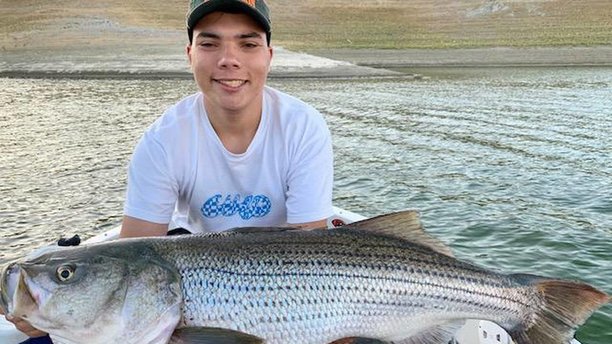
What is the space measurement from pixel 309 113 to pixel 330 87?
28196mm

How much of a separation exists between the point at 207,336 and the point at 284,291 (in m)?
0.45

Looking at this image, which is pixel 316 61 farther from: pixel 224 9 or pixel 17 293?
pixel 17 293

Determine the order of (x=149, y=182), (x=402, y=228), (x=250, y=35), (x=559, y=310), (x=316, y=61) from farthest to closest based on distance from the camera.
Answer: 1. (x=316, y=61)
2. (x=149, y=182)
3. (x=250, y=35)
4. (x=402, y=228)
5. (x=559, y=310)

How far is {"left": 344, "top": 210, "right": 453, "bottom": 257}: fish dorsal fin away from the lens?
3771 mm

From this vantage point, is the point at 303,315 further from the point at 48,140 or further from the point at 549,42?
the point at 549,42

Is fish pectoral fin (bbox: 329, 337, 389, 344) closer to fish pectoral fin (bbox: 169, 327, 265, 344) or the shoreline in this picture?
fish pectoral fin (bbox: 169, 327, 265, 344)

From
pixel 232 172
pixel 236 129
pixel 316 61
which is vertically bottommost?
pixel 316 61

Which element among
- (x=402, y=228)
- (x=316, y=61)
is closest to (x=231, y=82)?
(x=402, y=228)

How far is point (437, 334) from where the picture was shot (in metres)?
3.67

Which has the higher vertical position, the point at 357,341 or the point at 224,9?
the point at 224,9

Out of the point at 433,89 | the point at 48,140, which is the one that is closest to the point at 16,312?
the point at 48,140

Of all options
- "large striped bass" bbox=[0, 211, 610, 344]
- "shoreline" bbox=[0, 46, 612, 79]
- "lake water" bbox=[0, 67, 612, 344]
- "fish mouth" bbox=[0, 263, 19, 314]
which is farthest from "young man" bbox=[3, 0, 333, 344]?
A: "shoreline" bbox=[0, 46, 612, 79]

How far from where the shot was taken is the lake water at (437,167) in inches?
381

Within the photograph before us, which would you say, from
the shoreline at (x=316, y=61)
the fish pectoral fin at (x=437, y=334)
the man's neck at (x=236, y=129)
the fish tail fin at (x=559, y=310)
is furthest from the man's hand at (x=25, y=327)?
the shoreline at (x=316, y=61)
